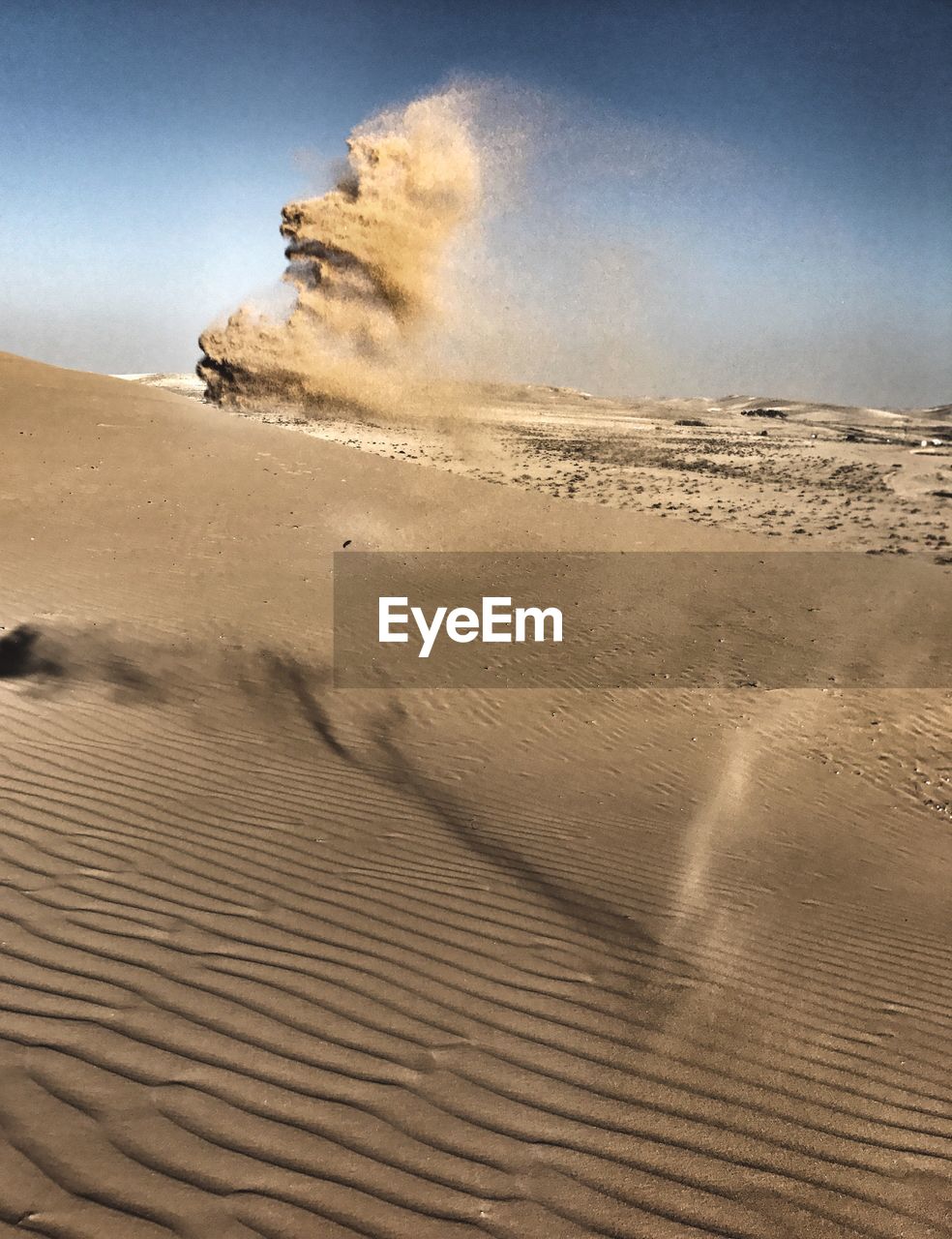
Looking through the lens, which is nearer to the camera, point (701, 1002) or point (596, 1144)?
point (596, 1144)

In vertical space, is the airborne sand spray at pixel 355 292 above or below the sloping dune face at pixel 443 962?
above

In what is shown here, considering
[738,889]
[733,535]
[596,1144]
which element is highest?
[733,535]

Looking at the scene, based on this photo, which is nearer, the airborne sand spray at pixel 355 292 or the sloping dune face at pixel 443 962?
the sloping dune face at pixel 443 962

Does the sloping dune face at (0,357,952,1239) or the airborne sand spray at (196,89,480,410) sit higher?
the airborne sand spray at (196,89,480,410)

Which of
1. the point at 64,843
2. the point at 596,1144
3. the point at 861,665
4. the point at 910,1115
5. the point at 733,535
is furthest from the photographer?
the point at 733,535

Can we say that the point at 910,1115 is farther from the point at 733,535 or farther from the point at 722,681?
the point at 733,535

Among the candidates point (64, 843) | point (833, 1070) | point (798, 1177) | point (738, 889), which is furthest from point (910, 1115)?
point (64, 843)

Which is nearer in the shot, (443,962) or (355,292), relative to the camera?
(443,962)

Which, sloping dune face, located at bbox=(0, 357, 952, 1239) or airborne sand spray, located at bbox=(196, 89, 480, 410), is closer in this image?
sloping dune face, located at bbox=(0, 357, 952, 1239)
